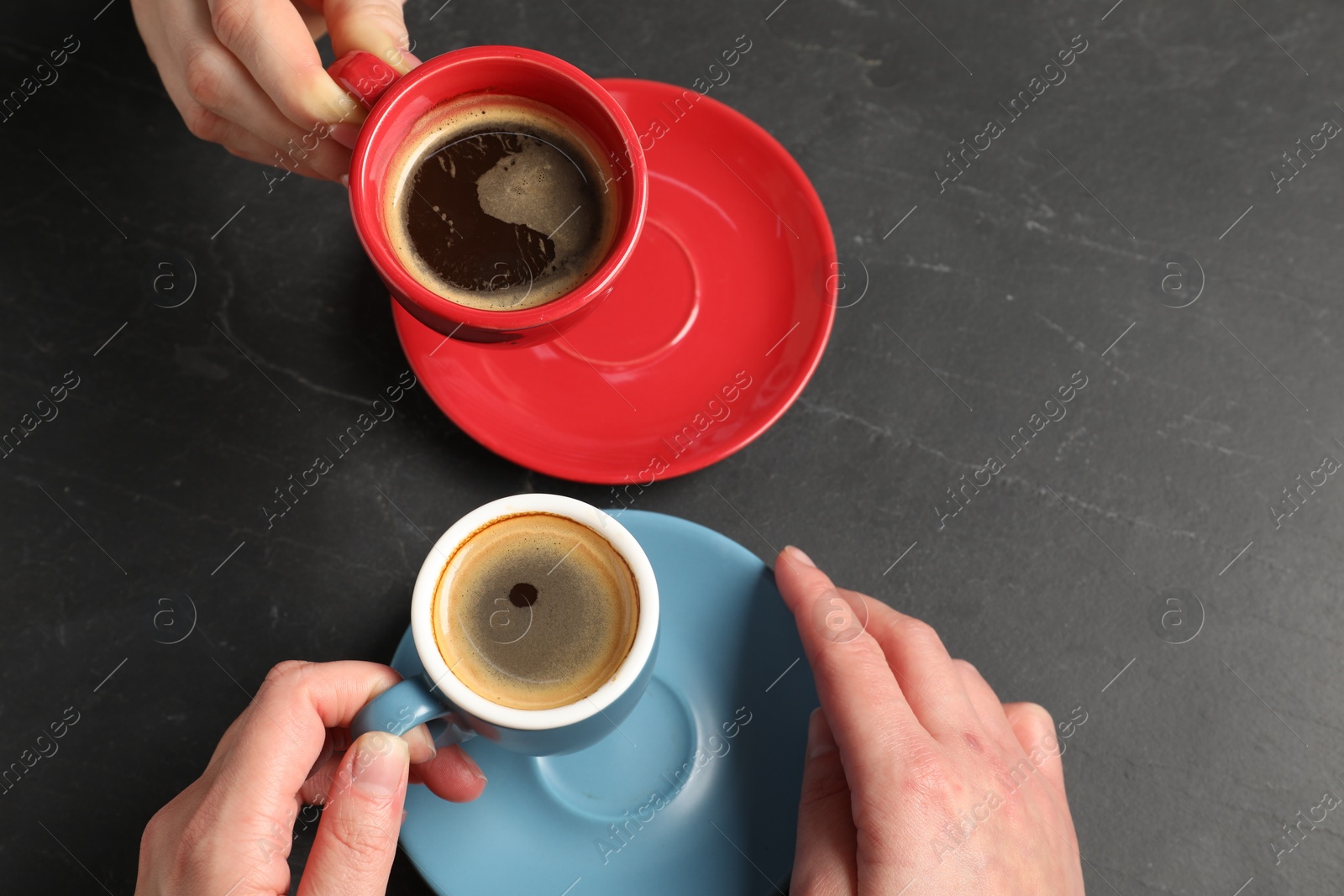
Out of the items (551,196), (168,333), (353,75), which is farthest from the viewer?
(168,333)

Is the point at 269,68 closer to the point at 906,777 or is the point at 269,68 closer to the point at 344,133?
the point at 344,133

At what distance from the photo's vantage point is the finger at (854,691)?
102 centimetres

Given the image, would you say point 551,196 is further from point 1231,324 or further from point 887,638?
point 1231,324

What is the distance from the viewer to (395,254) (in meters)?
0.96

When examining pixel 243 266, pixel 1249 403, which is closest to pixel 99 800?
pixel 243 266

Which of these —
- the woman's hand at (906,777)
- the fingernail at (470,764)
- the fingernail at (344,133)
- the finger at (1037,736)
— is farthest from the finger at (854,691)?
the fingernail at (344,133)

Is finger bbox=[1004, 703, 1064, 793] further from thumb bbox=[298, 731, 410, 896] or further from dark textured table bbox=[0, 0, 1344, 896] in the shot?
thumb bbox=[298, 731, 410, 896]

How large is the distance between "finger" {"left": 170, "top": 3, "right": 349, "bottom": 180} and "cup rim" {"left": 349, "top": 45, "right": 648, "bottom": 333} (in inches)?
4.9

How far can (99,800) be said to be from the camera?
4.18ft

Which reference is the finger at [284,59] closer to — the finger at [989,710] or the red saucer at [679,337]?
the red saucer at [679,337]

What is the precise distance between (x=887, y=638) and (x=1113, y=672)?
0.46 metres

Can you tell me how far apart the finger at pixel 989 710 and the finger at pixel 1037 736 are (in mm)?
27

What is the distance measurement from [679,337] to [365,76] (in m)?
0.55

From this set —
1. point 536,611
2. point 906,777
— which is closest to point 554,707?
point 536,611
